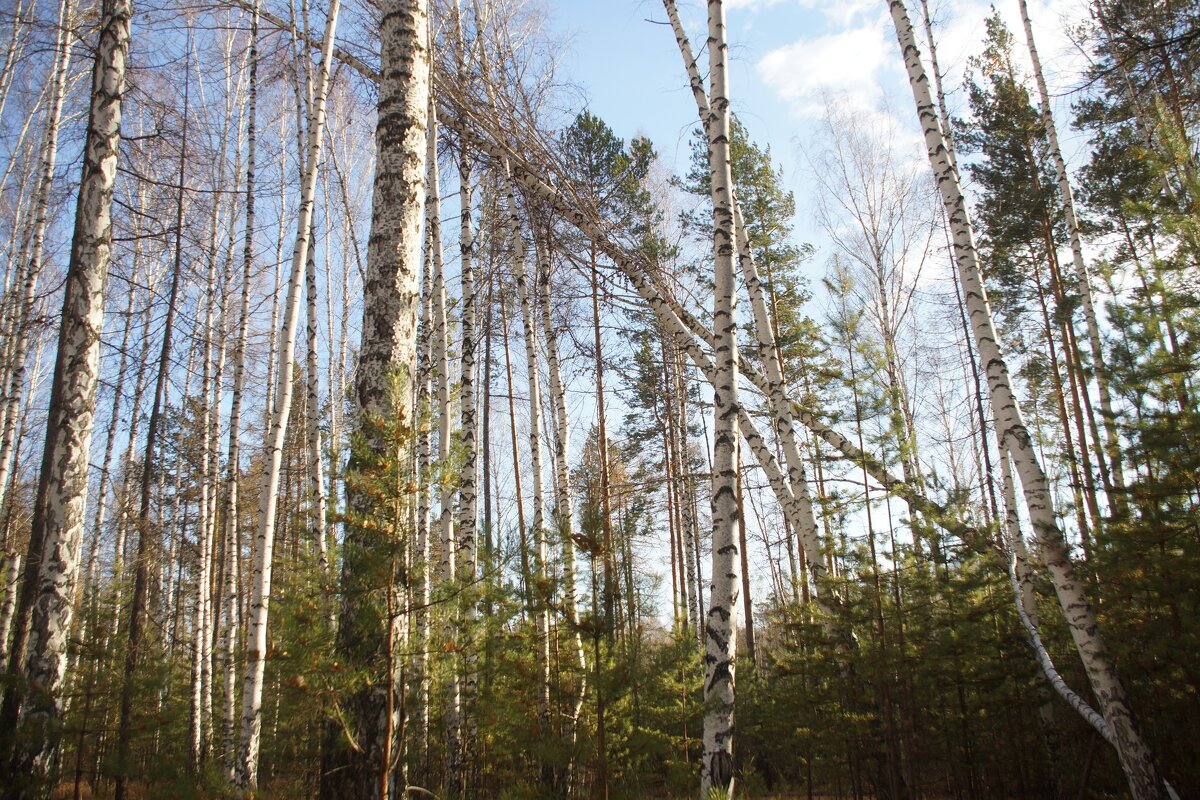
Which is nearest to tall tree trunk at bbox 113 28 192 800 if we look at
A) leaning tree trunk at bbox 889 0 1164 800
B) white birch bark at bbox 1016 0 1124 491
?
leaning tree trunk at bbox 889 0 1164 800

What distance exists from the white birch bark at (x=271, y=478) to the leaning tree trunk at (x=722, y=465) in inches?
169

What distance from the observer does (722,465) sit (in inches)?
178

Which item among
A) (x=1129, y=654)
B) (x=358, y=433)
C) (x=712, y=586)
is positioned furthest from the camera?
(x=1129, y=654)

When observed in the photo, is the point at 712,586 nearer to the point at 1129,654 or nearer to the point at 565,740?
the point at 565,740

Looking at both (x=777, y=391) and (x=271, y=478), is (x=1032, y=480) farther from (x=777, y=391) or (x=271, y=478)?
(x=271, y=478)

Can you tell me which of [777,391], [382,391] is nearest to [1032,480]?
[777,391]

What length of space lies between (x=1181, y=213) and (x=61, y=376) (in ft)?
30.7

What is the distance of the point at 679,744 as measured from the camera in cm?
A: 853

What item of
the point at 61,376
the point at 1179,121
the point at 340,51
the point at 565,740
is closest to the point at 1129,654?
the point at 565,740

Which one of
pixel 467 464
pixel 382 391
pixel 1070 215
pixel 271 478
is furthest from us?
pixel 1070 215

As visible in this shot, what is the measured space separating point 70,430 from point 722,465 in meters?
5.01

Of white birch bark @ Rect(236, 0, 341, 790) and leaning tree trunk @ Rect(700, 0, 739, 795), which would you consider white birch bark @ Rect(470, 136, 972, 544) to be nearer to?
leaning tree trunk @ Rect(700, 0, 739, 795)

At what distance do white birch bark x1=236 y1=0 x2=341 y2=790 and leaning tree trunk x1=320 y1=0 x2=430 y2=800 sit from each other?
3.32 metres

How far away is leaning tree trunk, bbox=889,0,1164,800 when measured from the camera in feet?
14.8
